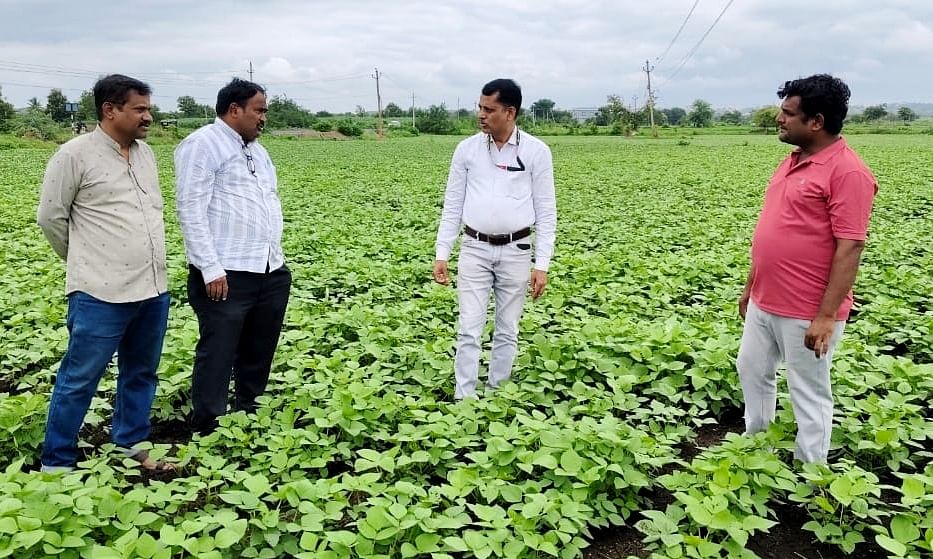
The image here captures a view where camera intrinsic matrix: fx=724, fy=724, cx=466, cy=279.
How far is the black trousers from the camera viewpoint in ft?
12.7

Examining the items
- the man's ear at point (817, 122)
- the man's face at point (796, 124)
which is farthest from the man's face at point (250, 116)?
the man's ear at point (817, 122)

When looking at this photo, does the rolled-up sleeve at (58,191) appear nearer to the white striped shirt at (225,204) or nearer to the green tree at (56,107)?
the white striped shirt at (225,204)

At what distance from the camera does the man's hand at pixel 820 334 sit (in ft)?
10.4

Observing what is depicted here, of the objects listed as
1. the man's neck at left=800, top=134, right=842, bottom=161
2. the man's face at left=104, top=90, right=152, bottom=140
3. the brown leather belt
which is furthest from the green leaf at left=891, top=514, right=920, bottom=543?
the man's face at left=104, top=90, right=152, bottom=140

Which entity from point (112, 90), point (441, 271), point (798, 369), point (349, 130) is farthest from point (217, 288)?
point (349, 130)

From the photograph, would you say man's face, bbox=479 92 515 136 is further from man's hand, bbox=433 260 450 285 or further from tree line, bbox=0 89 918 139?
tree line, bbox=0 89 918 139

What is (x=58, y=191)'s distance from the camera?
3.33 metres

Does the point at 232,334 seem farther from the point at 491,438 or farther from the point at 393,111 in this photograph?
the point at 393,111

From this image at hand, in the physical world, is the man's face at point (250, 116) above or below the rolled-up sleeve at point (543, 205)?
above

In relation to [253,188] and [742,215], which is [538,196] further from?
[742,215]

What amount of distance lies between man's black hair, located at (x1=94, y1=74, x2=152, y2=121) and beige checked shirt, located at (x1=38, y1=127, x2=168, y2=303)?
140mm

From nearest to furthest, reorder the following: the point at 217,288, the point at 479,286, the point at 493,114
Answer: the point at 217,288 → the point at 493,114 → the point at 479,286

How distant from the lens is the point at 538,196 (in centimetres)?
441

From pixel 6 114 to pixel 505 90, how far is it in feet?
182
